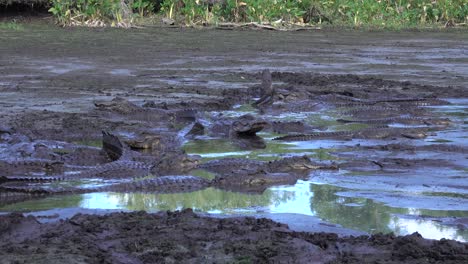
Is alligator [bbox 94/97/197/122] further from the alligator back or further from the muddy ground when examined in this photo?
the alligator back

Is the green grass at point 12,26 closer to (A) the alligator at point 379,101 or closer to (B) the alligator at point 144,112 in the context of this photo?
(A) the alligator at point 379,101

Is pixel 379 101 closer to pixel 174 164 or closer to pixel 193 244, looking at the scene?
pixel 174 164

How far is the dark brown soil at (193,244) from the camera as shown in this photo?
4445mm

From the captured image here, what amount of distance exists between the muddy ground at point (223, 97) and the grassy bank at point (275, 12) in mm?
1330

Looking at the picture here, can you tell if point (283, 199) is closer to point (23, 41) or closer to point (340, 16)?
point (23, 41)

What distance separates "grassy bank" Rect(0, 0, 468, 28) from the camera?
24.6 metres

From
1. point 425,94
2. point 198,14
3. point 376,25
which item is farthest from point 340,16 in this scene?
point 425,94

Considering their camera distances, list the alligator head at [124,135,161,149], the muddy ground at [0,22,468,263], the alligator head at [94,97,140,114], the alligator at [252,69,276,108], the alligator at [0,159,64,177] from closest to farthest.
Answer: the muddy ground at [0,22,468,263] < the alligator at [0,159,64,177] < the alligator head at [124,135,161,149] < the alligator head at [94,97,140,114] < the alligator at [252,69,276,108]

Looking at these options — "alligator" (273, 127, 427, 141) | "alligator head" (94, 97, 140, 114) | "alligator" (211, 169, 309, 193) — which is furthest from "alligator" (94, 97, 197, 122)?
"alligator" (211, 169, 309, 193)

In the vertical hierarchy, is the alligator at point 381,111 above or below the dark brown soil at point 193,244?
below

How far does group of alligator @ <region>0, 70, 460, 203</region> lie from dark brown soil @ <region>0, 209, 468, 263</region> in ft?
4.65

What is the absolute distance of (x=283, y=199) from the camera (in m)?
6.41

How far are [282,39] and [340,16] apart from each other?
6.49 metres

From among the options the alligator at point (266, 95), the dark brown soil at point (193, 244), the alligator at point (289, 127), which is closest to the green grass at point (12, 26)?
the alligator at point (266, 95)
